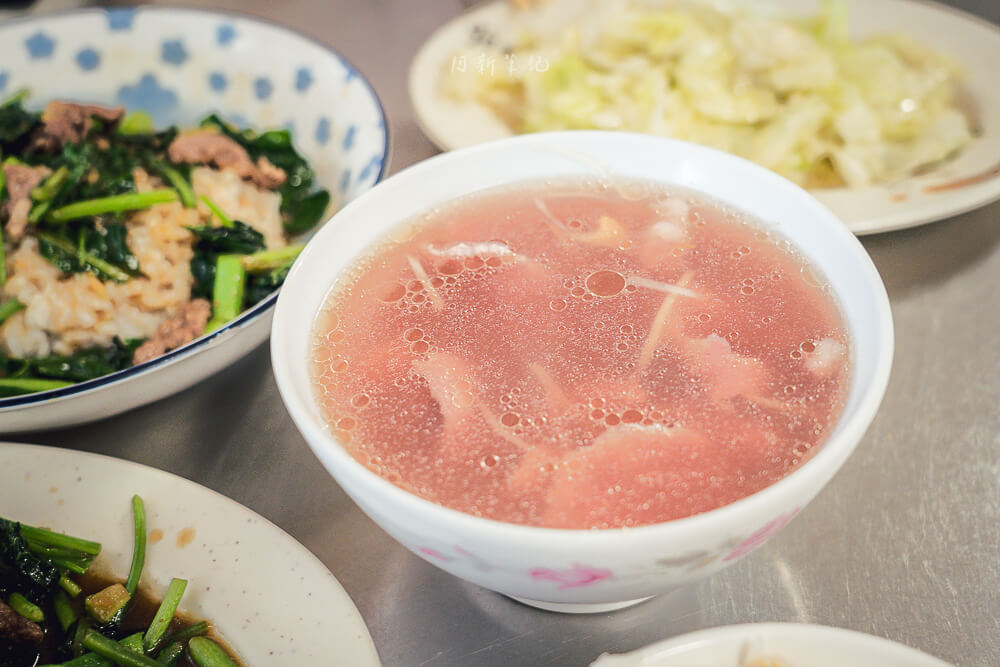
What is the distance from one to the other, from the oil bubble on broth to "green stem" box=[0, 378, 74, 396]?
683mm

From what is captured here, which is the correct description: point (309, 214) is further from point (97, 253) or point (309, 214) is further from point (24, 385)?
point (24, 385)

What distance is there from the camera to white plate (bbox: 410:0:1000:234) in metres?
1.54

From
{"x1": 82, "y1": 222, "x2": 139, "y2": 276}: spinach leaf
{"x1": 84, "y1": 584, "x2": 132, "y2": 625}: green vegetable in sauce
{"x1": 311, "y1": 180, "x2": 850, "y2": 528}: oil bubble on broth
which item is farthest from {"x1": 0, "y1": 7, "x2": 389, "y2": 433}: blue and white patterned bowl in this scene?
{"x1": 84, "y1": 584, "x2": 132, "y2": 625}: green vegetable in sauce

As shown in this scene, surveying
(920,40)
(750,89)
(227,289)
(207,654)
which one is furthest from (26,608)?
(920,40)

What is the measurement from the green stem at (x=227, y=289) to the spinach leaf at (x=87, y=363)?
157 millimetres

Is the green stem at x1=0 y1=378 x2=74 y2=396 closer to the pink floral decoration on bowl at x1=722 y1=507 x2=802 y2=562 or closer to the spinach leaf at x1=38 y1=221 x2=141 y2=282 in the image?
the spinach leaf at x1=38 y1=221 x2=141 y2=282

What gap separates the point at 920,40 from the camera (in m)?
2.06

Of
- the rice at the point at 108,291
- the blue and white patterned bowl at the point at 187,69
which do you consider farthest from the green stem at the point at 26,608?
the blue and white patterned bowl at the point at 187,69

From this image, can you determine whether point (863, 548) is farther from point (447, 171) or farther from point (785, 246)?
point (447, 171)

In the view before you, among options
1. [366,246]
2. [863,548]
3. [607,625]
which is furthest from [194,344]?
[863,548]

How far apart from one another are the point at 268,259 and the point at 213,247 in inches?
5.4

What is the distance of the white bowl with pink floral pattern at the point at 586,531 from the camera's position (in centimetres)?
71

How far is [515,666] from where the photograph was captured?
1042 mm

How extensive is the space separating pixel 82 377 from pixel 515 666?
940 millimetres
